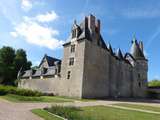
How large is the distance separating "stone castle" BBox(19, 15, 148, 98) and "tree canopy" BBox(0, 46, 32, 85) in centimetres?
1426

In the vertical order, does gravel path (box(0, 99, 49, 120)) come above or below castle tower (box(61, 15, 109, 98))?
below

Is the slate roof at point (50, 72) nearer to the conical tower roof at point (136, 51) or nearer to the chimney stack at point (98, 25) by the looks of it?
the chimney stack at point (98, 25)

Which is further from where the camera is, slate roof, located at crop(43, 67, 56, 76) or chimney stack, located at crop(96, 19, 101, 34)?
slate roof, located at crop(43, 67, 56, 76)

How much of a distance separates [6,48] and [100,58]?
37046mm

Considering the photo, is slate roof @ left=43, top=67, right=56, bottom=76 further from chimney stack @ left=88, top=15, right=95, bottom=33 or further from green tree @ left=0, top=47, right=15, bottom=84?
green tree @ left=0, top=47, right=15, bottom=84

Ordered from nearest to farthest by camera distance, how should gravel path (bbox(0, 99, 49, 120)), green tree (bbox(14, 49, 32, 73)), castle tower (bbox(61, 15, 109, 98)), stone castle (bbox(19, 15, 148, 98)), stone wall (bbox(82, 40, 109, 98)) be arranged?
gravel path (bbox(0, 99, 49, 120))
castle tower (bbox(61, 15, 109, 98))
stone wall (bbox(82, 40, 109, 98))
stone castle (bbox(19, 15, 148, 98))
green tree (bbox(14, 49, 32, 73))

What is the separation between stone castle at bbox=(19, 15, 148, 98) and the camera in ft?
96.7

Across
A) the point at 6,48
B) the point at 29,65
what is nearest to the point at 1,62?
the point at 6,48

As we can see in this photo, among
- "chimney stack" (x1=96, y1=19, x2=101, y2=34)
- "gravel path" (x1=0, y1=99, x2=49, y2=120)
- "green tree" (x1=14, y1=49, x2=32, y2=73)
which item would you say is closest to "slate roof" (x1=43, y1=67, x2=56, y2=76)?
"chimney stack" (x1=96, y1=19, x2=101, y2=34)

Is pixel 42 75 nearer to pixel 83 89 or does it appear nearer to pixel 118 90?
pixel 83 89

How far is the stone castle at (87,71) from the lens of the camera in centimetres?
2947

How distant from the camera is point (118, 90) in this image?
3878 cm

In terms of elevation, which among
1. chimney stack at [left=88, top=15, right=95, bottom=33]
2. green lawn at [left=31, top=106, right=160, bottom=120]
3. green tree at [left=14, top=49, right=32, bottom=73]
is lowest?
green lawn at [left=31, top=106, right=160, bottom=120]

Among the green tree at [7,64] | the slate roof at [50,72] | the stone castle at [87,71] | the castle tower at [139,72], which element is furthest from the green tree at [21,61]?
the castle tower at [139,72]
